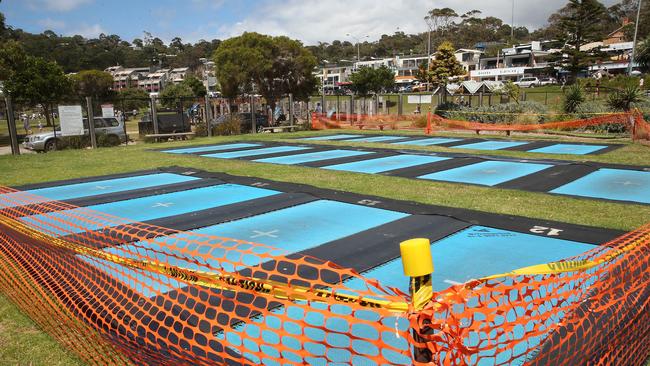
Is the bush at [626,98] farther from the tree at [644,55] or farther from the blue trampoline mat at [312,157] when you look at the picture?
the tree at [644,55]

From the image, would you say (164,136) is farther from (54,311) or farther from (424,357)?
(424,357)

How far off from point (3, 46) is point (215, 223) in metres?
28.4

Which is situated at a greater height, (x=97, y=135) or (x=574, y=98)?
(x=574, y=98)

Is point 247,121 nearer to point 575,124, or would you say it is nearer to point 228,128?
point 228,128

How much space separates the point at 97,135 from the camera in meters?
19.3

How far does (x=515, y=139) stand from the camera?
18.6 metres

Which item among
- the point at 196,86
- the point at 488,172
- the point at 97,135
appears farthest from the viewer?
the point at 196,86

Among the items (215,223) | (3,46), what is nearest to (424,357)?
(215,223)

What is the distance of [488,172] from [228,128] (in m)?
15.3

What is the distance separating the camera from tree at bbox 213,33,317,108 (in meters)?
29.6

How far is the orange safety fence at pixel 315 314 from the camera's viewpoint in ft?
6.63

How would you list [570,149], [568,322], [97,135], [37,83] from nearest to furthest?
[568,322] → [570,149] → [97,135] → [37,83]

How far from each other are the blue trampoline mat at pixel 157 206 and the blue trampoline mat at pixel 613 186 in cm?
587

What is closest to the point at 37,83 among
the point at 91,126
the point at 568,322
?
the point at 91,126
